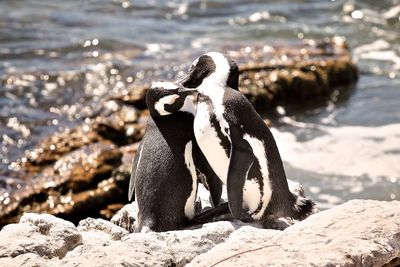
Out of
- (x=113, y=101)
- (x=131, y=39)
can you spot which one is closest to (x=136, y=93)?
(x=113, y=101)

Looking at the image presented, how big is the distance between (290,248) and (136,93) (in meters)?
5.27

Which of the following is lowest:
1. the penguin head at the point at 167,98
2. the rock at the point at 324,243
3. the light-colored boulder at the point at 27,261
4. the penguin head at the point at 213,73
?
the light-colored boulder at the point at 27,261

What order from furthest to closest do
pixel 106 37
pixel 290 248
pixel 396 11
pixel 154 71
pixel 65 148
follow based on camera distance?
pixel 396 11 < pixel 106 37 < pixel 154 71 < pixel 65 148 < pixel 290 248

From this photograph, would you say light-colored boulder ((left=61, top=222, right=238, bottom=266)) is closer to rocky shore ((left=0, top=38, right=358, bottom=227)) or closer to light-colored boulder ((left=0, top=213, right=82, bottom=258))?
light-colored boulder ((left=0, top=213, right=82, bottom=258))

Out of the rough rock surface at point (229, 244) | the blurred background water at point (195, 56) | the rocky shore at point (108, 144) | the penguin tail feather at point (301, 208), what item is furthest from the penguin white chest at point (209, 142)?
the blurred background water at point (195, 56)

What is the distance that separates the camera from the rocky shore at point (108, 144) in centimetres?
657

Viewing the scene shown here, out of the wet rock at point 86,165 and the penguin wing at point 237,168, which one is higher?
the penguin wing at point 237,168

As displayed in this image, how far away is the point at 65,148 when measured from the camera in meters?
7.36

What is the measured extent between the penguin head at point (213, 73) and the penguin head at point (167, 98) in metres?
0.09

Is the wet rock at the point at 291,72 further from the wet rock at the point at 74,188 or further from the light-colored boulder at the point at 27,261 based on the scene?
the light-colored boulder at the point at 27,261

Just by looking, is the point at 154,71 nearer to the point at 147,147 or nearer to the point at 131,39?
the point at 131,39

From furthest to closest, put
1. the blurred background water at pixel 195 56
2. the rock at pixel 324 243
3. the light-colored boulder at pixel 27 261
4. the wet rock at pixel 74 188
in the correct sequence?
the blurred background water at pixel 195 56, the wet rock at pixel 74 188, the light-colored boulder at pixel 27 261, the rock at pixel 324 243

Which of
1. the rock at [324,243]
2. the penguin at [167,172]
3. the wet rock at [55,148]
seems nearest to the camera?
the rock at [324,243]

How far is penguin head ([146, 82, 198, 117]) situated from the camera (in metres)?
4.16
